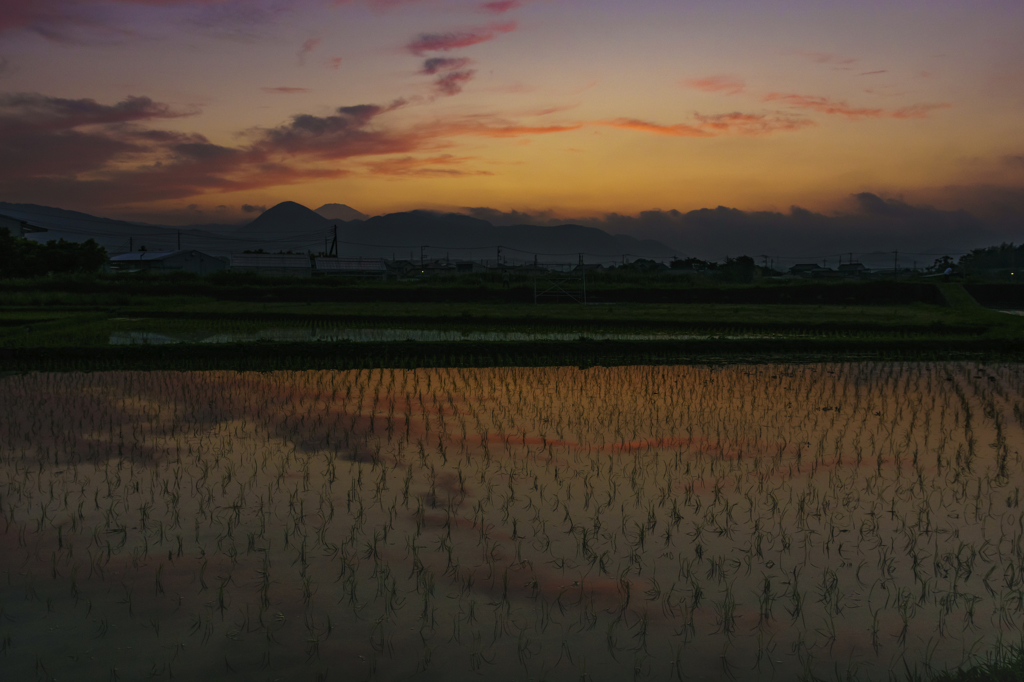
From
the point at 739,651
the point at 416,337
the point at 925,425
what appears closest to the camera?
the point at 739,651

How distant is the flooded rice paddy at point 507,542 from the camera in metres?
3.28

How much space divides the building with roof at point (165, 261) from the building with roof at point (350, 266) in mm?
8323

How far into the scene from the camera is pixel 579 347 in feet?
43.9

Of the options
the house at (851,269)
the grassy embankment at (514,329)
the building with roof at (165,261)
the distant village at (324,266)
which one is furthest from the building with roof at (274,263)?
the house at (851,269)

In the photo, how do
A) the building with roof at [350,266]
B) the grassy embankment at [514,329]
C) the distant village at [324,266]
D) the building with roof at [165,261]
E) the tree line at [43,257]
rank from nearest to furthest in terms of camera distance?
the grassy embankment at [514,329], the tree line at [43,257], the distant village at [324,266], the building with roof at [350,266], the building with roof at [165,261]

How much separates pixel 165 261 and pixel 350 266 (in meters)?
14.0

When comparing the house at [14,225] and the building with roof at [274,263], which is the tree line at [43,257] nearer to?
the house at [14,225]

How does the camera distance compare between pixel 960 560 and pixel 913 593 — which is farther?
pixel 960 560

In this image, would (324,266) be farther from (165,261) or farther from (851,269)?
(851,269)

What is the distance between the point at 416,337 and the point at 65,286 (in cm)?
2363

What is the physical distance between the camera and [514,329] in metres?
17.3

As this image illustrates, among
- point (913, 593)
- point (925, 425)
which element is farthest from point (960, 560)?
point (925, 425)

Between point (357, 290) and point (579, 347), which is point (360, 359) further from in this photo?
point (357, 290)

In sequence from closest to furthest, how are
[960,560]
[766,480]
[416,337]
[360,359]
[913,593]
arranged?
[913,593]
[960,560]
[766,480]
[360,359]
[416,337]
